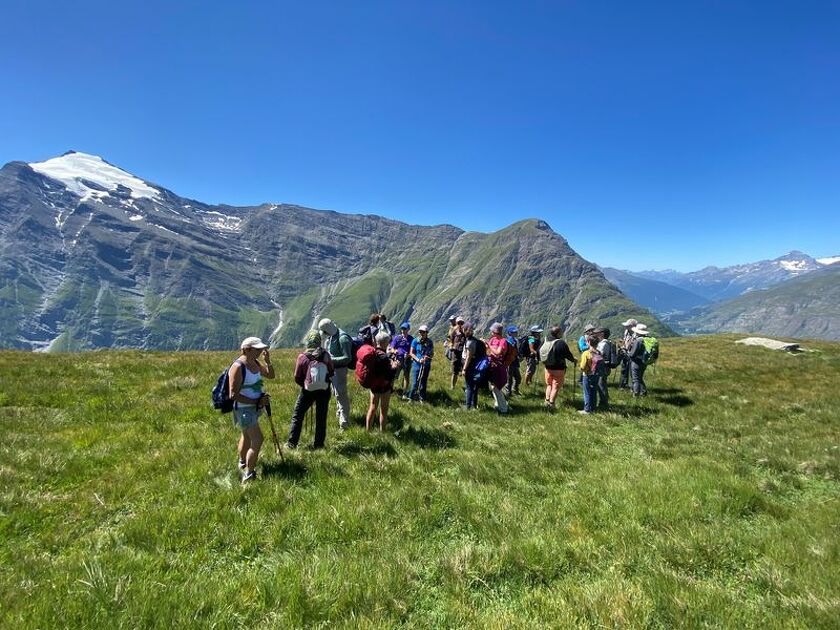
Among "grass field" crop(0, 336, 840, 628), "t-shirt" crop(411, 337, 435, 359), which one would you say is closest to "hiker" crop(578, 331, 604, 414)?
"grass field" crop(0, 336, 840, 628)

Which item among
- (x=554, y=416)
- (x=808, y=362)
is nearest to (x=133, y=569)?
(x=554, y=416)

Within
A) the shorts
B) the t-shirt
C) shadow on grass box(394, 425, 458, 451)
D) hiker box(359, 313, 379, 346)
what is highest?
hiker box(359, 313, 379, 346)

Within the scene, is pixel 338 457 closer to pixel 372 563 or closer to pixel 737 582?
pixel 372 563

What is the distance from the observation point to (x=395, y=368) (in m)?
12.9

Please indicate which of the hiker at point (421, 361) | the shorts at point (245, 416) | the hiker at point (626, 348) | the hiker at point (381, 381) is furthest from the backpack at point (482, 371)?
the hiker at point (626, 348)

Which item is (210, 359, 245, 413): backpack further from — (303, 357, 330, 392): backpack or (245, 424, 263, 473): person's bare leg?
(303, 357, 330, 392): backpack

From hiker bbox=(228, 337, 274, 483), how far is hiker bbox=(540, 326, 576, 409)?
11265mm

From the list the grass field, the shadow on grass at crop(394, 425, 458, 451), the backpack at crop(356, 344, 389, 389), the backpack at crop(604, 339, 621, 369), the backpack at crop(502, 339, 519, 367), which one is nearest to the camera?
the grass field

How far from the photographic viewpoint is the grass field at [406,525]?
4574 millimetres

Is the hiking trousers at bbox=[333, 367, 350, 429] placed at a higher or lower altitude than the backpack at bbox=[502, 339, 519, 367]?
lower

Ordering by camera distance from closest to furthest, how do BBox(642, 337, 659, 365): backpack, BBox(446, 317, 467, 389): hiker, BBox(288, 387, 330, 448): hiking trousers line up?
BBox(288, 387, 330, 448): hiking trousers → BBox(446, 317, 467, 389): hiker → BBox(642, 337, 659, 365): backpack

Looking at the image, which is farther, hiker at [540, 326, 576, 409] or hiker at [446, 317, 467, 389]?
hiker at [446, 317, 467, 389]

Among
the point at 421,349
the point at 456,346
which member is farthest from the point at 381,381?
the point at 456,346

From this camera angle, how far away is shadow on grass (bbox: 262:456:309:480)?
823 centimetres
